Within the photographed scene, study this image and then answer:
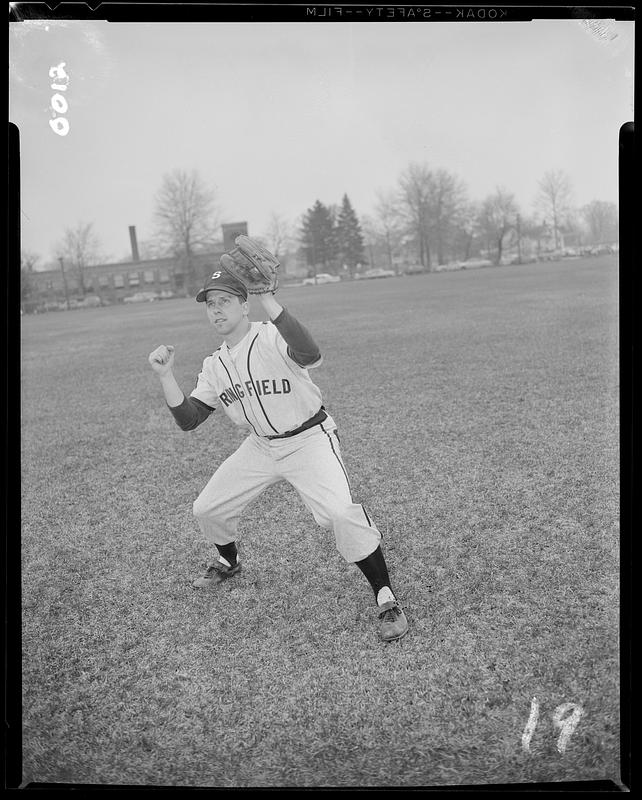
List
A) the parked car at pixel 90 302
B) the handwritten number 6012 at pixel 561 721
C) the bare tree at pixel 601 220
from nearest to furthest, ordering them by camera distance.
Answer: the handwritten number 6012 at pixel 561 721
the bare tree at pixel 601 220
the parked car at pixel 90 302

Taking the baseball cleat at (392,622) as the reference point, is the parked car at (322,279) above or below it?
above

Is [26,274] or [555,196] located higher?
[555,196]

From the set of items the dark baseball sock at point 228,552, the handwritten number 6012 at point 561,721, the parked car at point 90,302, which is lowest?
the handwritten number 6012 at point 561,721

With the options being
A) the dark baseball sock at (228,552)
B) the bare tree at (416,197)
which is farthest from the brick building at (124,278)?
the dark baseball sock at (228,552)

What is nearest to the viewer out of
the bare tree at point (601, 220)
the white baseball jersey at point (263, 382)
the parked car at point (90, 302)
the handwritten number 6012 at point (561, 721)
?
the handwritten number 6012 at point (561, 721)

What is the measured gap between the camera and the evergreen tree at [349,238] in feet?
6.91

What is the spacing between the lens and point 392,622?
6.38 ft

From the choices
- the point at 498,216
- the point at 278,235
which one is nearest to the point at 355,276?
the point at 278,235

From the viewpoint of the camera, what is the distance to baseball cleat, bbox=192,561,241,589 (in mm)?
2053

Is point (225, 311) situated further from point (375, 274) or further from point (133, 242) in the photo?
point (375, 274)

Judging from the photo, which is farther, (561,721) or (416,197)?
(416,197)

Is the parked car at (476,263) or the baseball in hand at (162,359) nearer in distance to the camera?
the baseball in hand at (162,359)

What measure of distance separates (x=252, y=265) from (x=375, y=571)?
109 centimetres

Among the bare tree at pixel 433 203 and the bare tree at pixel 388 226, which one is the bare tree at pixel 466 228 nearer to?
the bare tree at pixel 433 203
